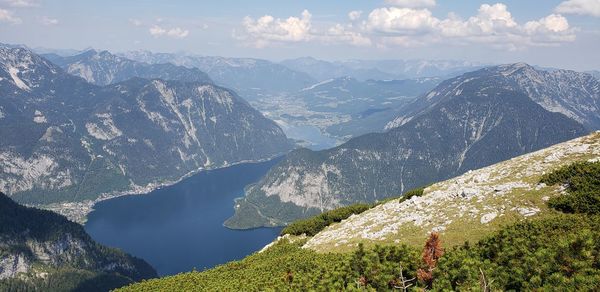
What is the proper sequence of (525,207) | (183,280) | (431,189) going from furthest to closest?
(431,189)
(183,280)
(525,207)

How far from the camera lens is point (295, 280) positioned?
58.0 m

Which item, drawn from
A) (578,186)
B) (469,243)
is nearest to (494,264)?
(469,243)

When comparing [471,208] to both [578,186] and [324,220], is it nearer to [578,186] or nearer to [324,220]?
[578,186]

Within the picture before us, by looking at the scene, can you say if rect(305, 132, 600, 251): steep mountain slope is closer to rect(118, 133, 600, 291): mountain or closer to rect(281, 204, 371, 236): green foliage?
rect(118, 133, 600, 291): mountain

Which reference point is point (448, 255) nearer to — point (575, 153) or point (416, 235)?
point (416, 235)

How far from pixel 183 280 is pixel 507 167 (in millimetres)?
65442

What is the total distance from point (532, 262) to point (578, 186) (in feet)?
91.7

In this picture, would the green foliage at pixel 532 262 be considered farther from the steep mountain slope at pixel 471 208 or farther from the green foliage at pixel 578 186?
the steep mountain slope at pixel 471 208

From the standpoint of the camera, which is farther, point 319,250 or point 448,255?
point 319,250

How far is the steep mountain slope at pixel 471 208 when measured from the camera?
64.9m

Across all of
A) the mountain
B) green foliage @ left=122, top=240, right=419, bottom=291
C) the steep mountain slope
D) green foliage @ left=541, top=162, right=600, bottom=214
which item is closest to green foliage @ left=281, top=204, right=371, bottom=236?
the mountain

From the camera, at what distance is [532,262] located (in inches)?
1705

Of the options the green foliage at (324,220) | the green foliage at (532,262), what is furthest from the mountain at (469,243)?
the green foliage at (324,220)

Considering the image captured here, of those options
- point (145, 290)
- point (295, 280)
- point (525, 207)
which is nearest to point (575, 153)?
point (525, 207)
